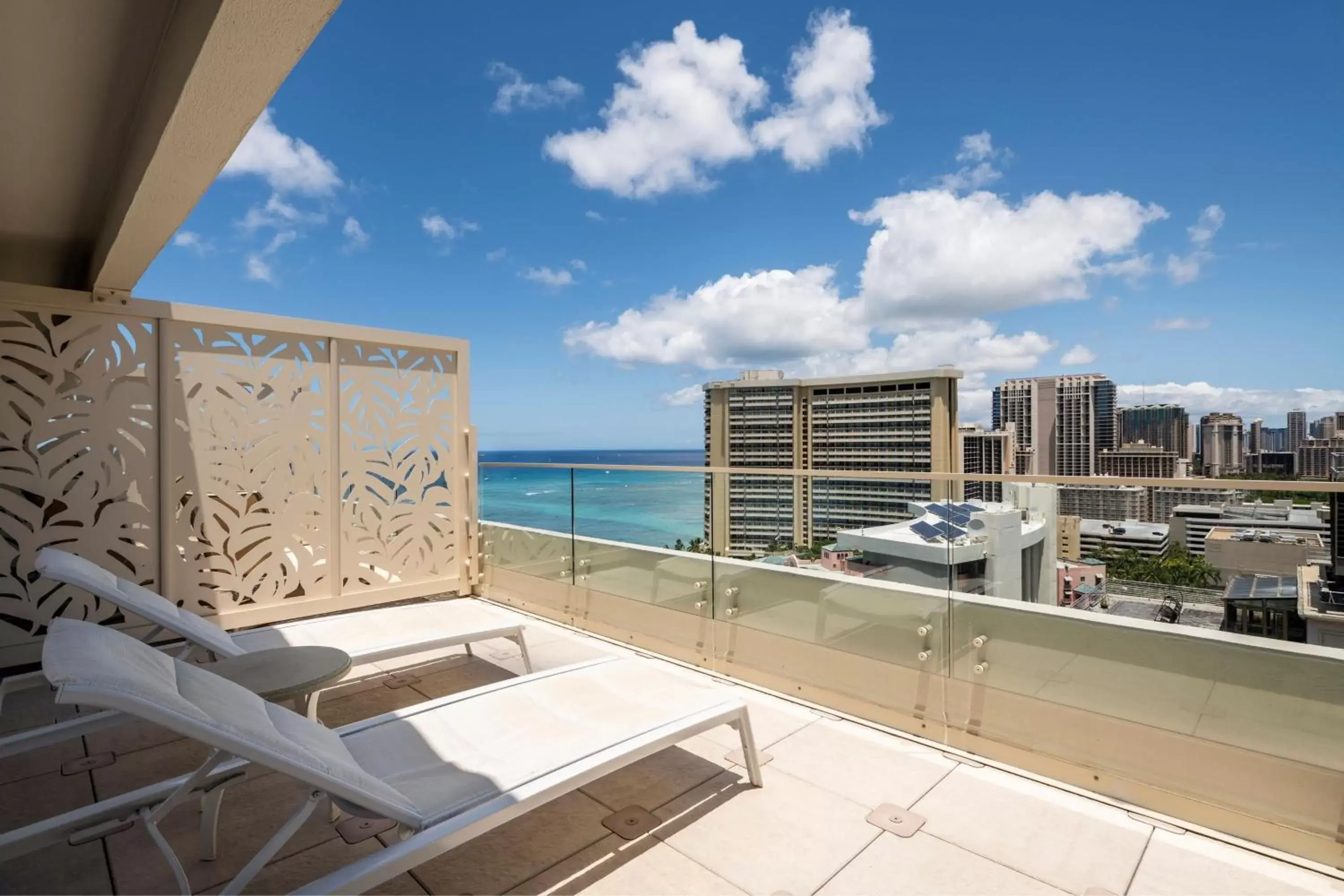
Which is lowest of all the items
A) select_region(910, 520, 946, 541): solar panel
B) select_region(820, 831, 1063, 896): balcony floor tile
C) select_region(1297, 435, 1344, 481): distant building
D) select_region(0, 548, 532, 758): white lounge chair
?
select_region(820, 831, 1063, 896): balcony floor tile

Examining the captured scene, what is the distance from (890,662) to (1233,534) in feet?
4.72

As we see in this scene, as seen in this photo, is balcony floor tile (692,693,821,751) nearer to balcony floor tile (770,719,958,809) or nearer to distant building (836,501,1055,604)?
balcony floor tile (770,719,958,809)

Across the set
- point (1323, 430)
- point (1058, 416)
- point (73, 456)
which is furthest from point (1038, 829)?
point (1058, 416)

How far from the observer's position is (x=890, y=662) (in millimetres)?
3098

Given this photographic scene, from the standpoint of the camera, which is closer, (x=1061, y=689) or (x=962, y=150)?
(x=1061, y=689)

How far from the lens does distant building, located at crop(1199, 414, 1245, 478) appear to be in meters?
2.57

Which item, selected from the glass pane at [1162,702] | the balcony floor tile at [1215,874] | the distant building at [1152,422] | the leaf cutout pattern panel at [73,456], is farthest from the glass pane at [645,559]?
the distant building at [1152,422]

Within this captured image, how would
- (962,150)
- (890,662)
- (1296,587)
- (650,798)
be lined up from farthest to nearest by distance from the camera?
(962,150)
(890,662)
(650,798)
(1296,587)

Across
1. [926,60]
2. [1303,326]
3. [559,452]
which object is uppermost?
[926,60]

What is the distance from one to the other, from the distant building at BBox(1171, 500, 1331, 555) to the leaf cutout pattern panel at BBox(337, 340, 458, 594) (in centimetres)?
518

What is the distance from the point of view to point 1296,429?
2339 cm

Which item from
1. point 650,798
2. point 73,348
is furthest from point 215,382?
point 650,798

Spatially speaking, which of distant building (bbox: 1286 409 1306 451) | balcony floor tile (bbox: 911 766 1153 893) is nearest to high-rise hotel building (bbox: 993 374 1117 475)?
distant building (bbox: 1286 409 1306 451)

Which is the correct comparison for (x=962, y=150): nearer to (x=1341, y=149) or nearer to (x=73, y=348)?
(x=1341, y=149)
